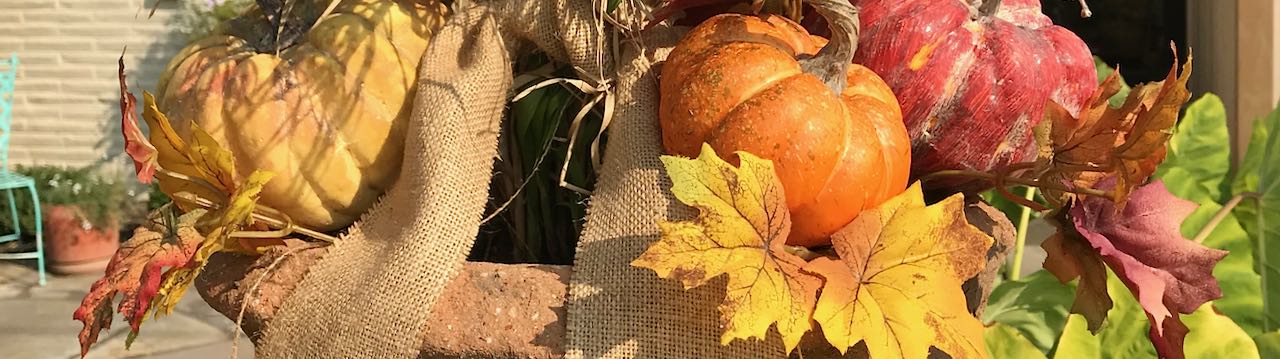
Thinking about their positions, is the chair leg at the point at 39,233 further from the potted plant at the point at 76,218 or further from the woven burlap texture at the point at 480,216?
the woven burlap texture at the point at 480,216

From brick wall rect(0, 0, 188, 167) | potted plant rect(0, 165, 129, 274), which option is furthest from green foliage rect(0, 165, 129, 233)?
brick wall rect(0, 0, 188, 167)

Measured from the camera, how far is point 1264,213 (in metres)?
0.99

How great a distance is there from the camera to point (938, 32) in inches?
21.6

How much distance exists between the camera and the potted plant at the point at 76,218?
124 inches

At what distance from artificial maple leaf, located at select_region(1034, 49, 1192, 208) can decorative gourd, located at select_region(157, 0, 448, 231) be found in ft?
1.23

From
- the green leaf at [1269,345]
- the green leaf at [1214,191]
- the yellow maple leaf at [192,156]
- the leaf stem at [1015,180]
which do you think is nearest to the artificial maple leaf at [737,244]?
the leaf stem at [1015,180]

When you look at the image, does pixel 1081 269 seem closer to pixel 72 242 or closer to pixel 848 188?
pixel 848 188

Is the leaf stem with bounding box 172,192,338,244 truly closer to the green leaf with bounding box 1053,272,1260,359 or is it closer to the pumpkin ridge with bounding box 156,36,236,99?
the pumpkin ridge with bounding box 156,36,236,99

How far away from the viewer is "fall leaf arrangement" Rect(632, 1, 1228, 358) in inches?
17.0

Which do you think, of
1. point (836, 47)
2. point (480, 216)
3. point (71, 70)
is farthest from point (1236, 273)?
point (71, 70)

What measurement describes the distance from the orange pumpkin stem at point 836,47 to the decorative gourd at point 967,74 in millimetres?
60

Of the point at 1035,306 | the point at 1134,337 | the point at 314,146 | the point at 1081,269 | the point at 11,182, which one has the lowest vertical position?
the point at 11,182

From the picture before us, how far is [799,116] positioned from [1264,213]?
0.78 meters

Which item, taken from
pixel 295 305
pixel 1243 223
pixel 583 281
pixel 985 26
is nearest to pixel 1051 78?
pixel 985 26
